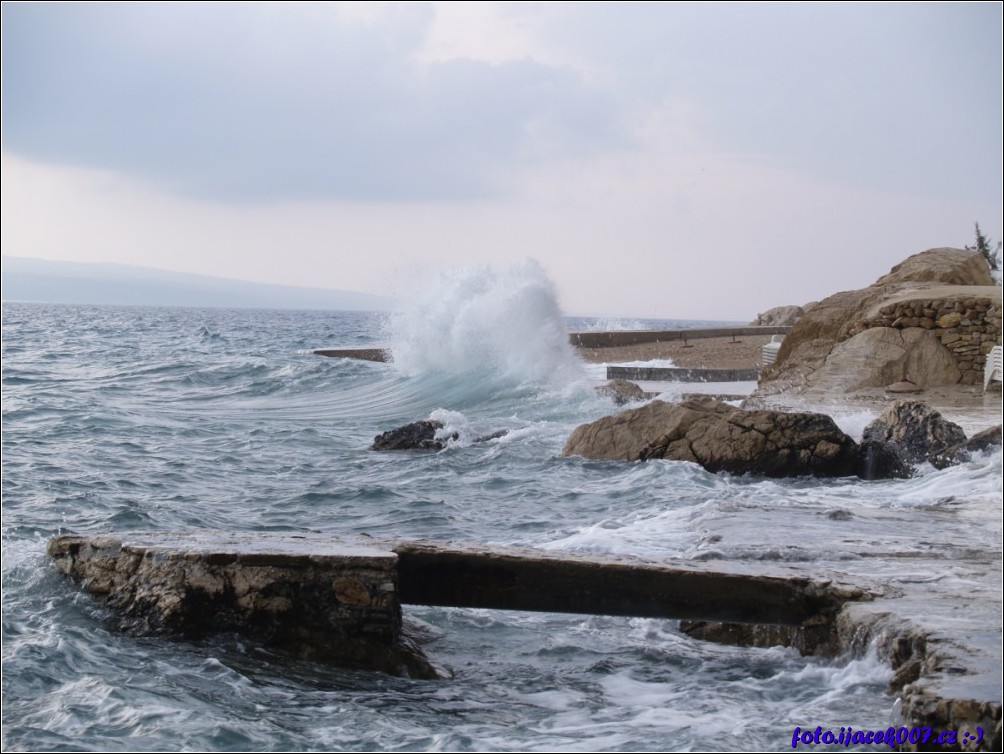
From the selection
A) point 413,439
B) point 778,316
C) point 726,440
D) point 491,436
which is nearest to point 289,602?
point 726,440

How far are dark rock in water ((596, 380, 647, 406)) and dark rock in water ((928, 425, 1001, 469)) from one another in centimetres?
654

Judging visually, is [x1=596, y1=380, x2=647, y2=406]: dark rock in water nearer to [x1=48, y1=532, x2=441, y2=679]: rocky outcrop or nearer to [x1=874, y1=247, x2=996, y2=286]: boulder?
[x1=874, y1=247, x2=996, y2=286]: boulder

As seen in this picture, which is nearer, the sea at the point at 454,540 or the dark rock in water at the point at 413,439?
the sea at the point at 454,540

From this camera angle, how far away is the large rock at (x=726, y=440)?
9.85m

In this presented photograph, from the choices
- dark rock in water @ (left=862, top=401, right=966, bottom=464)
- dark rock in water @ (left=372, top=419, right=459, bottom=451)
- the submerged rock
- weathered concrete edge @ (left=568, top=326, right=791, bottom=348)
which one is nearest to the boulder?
dark rock in water @ (left=862, top=401, right=966, bottom=464)

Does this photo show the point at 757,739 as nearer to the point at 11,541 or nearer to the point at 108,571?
the point at 108,571

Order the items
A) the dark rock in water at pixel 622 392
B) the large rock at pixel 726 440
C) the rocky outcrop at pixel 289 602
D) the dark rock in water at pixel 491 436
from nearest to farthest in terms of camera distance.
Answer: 1. the rocky outcrop at pixel 289 602
2. the large rock at pixel 726 440
3. the dark rock in water at pixel 491 436
4. the dark rock in water at pixel 622 392

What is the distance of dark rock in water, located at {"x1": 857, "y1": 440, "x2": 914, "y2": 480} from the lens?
9.65 metres

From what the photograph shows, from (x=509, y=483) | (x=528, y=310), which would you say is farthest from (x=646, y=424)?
(x=528, y=310)

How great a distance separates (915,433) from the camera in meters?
9.94

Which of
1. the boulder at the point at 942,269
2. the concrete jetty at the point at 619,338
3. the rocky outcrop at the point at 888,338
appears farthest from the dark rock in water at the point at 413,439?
the concrete jetty at the point at 619,338

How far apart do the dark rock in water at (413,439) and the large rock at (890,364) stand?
5.19m

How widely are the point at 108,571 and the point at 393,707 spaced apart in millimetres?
1803

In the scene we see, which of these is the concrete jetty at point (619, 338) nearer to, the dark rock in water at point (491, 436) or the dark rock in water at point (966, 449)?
A: the dark rock in water at point (491, 436)
